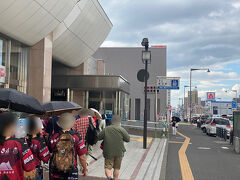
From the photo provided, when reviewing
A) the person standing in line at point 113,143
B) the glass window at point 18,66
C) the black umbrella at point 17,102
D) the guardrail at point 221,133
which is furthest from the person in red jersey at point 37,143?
the guardrail at point 221,133

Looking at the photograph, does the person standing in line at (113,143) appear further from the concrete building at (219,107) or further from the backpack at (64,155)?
the concrete building at (219,107)

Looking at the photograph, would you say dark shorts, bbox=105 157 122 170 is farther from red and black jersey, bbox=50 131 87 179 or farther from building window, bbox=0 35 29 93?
building window, bbox=0 35 29 93

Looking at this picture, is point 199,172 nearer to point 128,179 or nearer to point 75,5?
point 128,179

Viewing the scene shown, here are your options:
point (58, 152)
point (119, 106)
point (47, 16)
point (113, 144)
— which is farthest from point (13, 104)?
point (119, 106)

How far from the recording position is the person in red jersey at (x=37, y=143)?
4.07 m

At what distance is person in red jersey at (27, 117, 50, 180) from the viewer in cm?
407

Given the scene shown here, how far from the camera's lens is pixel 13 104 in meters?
4.71

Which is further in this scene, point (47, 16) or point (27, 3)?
point (47, 16)

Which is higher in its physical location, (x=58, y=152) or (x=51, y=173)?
(x=58, y=152)

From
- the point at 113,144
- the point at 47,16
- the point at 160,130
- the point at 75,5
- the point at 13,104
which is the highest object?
the point at 75,5

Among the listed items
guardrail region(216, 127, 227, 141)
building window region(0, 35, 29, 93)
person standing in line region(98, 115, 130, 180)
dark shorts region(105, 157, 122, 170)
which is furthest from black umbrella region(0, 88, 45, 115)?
guardrail region(216, 127, 227, 141)

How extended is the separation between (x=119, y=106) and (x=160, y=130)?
409 centimetres

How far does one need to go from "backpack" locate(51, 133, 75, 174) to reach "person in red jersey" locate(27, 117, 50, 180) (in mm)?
143

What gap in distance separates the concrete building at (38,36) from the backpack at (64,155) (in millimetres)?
10326
